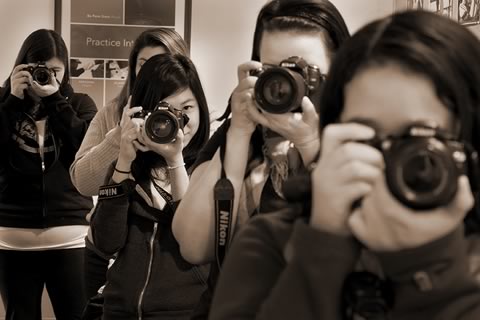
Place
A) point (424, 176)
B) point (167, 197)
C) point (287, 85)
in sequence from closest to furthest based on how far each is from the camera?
1. point (424, 176)
2. point (287, 85)
3. point (167, 197)

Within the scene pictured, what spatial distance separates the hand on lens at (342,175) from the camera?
72 cm

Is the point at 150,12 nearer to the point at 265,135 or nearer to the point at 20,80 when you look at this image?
the point at 20,80

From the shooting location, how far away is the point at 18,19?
3729mm

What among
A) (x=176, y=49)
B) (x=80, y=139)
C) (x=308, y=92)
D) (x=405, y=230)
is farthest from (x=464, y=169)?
(x=80, y=139)

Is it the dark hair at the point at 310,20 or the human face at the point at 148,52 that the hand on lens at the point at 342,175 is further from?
the human face at the point at 148,52

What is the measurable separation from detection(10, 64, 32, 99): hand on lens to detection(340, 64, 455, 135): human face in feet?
6.39

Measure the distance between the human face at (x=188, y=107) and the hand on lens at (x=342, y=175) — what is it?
107 cm

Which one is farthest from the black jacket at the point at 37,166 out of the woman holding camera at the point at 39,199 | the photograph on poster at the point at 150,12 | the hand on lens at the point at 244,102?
the hand on lens at the point at 244,102

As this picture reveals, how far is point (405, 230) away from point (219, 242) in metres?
0.53

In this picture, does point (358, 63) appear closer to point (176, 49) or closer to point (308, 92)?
point (308, 92)

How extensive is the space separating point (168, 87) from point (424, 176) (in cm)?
121

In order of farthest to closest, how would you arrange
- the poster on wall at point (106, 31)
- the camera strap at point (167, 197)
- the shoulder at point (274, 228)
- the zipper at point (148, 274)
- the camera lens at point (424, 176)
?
the poster on wall at point (106, 31)
the camera strap at point (167, 197)
the zipper at point (148, 274)
the shoulder at point (274, 228)
the camera lens at point (424, 176)

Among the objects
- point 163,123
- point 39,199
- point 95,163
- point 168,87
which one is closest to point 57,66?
point 39,199

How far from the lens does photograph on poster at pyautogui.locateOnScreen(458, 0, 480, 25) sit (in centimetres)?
210
